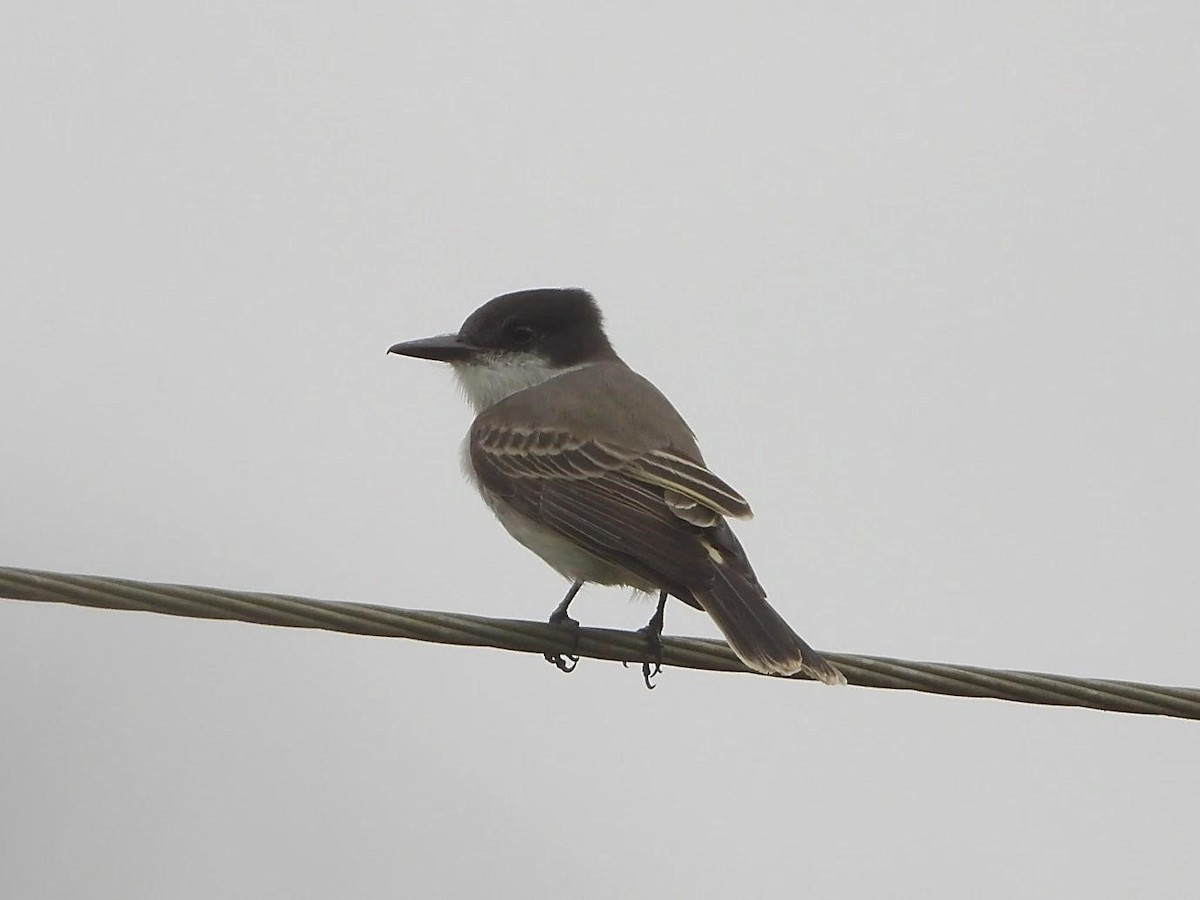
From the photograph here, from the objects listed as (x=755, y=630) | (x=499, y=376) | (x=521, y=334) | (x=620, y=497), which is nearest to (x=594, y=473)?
(x=620, y=497)

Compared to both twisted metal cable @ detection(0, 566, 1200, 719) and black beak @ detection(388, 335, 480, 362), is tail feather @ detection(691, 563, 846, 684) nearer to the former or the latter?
twisted metal cable @ detection(0, 566, 1200, 719)

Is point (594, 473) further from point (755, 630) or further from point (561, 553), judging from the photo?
point (755, 630)

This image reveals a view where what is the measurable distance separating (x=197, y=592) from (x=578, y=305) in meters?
4.42

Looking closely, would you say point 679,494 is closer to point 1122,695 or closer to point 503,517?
point 503,517

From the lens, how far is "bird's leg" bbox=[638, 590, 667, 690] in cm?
607

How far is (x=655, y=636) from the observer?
246 inches

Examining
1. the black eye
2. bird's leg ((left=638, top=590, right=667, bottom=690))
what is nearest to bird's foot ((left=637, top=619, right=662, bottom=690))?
bird's leg ((left=638, top=590, right=667, bottom=690))

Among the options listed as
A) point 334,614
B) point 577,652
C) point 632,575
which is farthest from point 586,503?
point 334,614

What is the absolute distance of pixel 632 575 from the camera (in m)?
6.70

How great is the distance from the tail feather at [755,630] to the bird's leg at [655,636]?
20 cm

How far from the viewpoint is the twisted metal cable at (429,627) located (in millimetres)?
4754

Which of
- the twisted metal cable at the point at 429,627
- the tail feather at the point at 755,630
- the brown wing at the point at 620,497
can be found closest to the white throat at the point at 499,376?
the brown wing at the point at 620,497

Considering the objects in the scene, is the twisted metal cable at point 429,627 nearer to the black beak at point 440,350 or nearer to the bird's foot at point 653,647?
the bird's foot at point 653,647

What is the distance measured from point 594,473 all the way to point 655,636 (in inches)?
37.0
